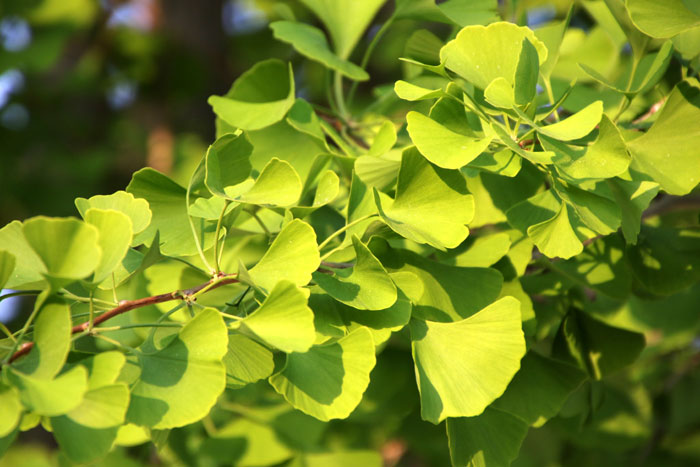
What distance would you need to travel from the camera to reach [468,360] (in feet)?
1.33

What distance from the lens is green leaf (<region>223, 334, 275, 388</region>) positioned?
1.29 ft

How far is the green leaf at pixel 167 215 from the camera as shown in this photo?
44 centimetres

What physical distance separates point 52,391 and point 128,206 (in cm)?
12

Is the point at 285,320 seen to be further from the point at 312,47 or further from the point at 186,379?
the point at 312,47

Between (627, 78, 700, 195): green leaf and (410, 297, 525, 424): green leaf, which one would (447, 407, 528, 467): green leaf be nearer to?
(410, 297, 525, 424): green leaf

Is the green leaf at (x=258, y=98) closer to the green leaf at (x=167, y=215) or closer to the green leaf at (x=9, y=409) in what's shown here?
the green leaf at (x=167, y=215)

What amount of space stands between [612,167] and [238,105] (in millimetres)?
267

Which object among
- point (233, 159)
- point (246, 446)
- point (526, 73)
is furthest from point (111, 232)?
point (246, 446)

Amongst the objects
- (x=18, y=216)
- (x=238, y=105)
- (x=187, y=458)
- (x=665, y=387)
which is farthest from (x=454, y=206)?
(x=18, y=216)

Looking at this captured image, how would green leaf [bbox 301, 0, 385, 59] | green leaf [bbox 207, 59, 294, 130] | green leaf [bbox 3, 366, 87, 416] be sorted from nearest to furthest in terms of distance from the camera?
green leaf [bbox 3, 366, 87, 416], green leaf [bbox 207, 59, 294, 130], green leaf [bbox 301, 0, 385, 59]

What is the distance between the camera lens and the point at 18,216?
178cm

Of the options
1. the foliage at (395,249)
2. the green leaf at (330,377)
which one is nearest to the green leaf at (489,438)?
the foliage at (395,249)

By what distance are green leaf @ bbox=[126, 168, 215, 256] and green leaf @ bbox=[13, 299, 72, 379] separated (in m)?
0.11

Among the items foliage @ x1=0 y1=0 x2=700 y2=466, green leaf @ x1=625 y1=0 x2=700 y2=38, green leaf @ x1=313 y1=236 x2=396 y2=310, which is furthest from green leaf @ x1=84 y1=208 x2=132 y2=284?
green leaf @ x1=625 y1=0 x2=700 y2=38
